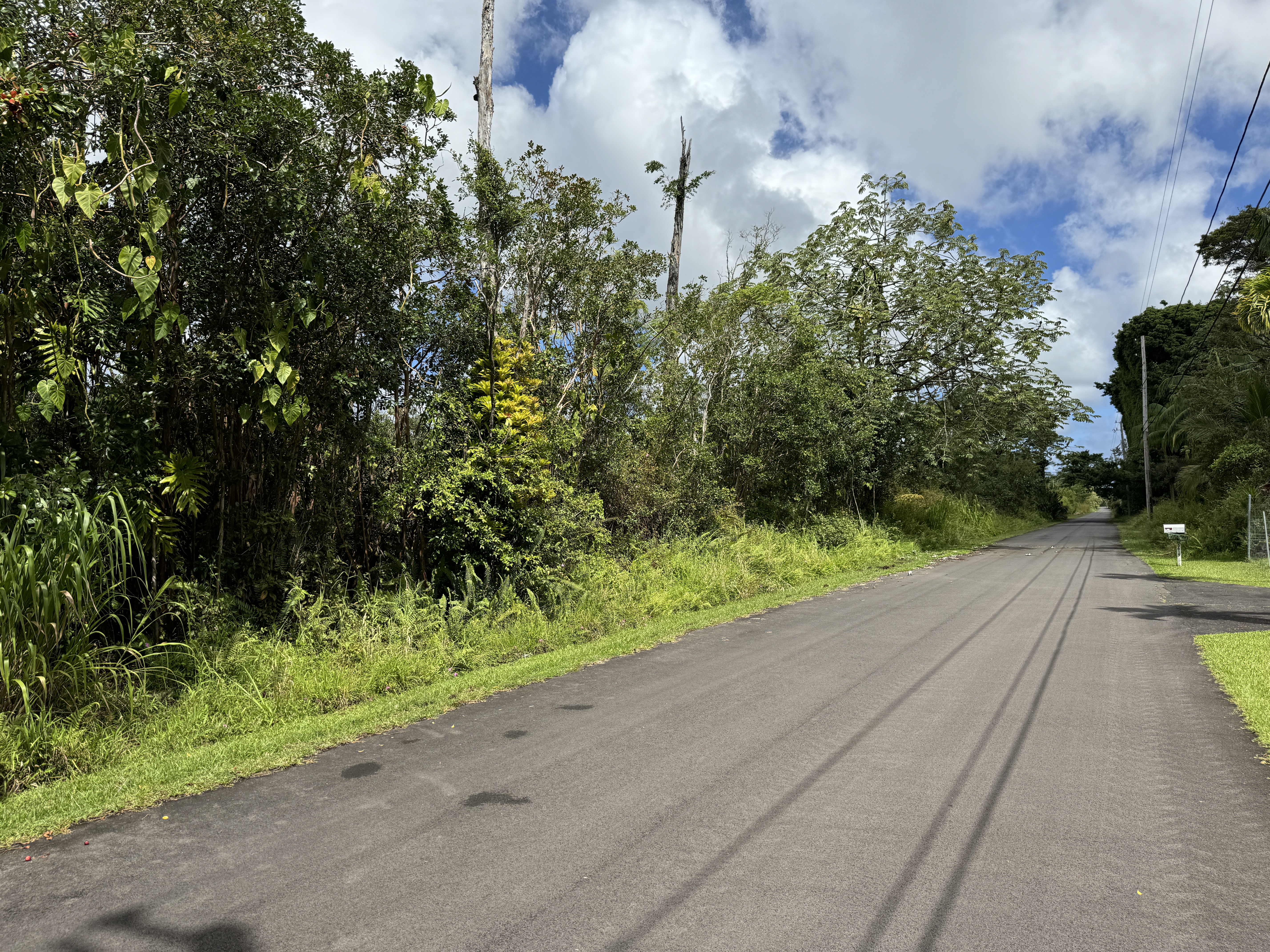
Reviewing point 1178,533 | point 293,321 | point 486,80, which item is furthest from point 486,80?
point 1178,533

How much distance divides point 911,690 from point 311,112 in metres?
7.71

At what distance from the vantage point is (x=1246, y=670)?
709 cm

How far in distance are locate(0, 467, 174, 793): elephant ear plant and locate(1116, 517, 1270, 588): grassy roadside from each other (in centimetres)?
1764

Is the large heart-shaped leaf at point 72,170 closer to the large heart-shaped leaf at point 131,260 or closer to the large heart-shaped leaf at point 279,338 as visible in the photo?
the large heart-shaped leaf at point 131,260

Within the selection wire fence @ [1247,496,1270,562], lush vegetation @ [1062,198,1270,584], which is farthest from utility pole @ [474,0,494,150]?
wire fence @ [1247,496,1270,562]

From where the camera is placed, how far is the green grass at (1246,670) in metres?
5.67

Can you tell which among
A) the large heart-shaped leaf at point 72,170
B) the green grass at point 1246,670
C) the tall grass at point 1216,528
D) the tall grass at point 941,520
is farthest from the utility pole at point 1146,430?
the large heart-shaped leaf at point 72,170

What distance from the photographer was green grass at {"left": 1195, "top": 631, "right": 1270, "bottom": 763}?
5.67m

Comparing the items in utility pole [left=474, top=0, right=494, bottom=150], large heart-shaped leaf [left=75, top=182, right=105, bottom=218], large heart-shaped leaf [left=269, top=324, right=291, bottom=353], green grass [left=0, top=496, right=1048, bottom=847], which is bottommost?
green grass [left=0, top=496, right=1048, bottom=847]

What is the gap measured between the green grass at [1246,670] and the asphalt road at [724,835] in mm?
189

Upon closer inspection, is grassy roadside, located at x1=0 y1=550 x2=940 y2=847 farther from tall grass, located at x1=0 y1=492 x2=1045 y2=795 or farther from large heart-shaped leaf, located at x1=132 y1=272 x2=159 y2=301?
large heart-shaped leaf, located at x1=132 y1=272 x2=159 y2=301

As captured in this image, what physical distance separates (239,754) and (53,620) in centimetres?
168

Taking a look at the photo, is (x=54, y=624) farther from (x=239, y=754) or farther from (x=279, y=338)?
(x=279, y=338)

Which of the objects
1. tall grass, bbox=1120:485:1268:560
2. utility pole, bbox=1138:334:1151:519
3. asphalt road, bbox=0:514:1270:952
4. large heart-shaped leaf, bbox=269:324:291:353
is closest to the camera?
asphalt road, bbox=0:514:1270:952
